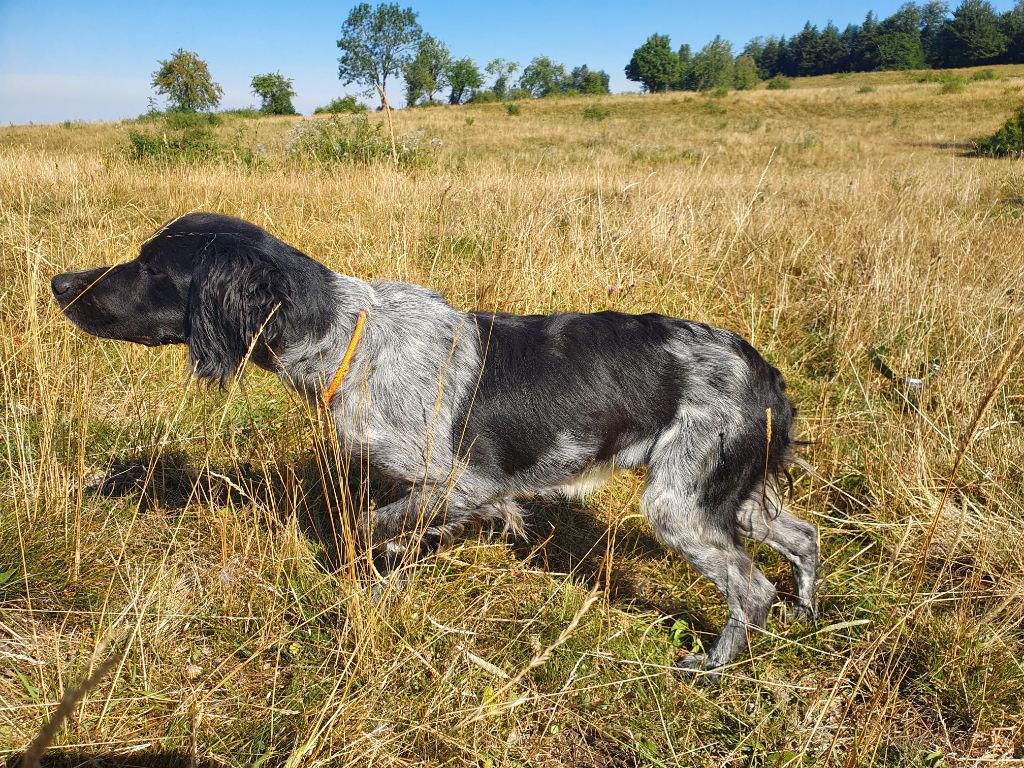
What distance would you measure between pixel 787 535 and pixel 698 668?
756mm

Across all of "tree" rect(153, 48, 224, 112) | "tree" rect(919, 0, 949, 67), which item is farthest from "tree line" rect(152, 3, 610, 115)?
"tree" rect(919, 0, 949, 67)

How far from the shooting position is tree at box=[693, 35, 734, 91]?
77375 mm

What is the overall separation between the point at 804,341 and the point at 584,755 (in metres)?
3.67

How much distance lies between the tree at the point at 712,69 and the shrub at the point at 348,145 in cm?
7735

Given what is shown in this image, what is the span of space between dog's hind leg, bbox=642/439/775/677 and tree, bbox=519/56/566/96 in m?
105

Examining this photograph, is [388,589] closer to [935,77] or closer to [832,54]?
[935,77]

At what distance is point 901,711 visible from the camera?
7.50ft

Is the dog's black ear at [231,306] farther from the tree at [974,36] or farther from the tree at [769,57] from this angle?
the tree at [769,57]

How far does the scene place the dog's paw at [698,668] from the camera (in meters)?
2.41

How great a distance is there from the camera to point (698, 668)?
2514 mm

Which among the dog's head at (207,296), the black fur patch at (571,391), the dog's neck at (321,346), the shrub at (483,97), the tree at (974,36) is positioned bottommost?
the black fur patch at (571,391)

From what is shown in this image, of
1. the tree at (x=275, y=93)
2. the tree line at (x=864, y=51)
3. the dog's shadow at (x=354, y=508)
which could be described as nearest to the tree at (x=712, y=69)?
the tree line at (x=864, y=51)

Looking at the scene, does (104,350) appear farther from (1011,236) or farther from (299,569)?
(1011,236)

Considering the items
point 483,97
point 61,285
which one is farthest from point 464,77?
point 61,285
